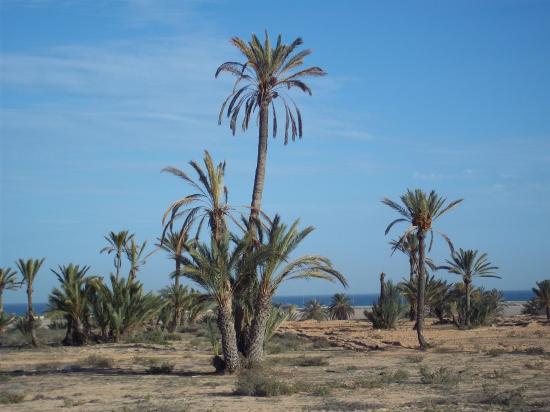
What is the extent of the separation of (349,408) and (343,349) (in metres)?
17.3

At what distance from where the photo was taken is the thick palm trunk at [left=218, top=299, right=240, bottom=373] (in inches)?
829

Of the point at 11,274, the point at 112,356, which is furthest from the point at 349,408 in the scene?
the point at 11,274

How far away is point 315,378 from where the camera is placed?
19.5 meters

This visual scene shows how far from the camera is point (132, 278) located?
119 ft

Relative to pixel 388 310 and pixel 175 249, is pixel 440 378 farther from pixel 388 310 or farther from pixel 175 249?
pixel 388 310

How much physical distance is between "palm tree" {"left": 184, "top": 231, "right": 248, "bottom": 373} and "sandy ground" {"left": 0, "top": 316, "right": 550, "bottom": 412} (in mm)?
1004

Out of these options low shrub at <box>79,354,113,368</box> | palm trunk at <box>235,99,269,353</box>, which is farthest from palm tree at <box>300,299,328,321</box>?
palm trunk at <box>235,99,269,353</box>

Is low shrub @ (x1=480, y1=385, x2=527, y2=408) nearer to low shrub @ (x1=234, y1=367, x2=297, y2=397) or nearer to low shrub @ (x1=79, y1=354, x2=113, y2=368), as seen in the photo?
low shrub @ (x1=234, y1=367, x2=297, y2=397)

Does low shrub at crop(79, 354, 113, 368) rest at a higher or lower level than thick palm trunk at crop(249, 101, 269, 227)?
lower

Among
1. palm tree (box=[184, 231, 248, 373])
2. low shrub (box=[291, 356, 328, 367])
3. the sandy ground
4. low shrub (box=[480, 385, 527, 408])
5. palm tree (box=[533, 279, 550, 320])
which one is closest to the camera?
low shrub (box=[480, 385, 527, 408])

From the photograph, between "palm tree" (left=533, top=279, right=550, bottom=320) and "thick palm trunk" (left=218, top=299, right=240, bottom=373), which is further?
"palm tree" (left=533, top=279, right=550, bottom=320)

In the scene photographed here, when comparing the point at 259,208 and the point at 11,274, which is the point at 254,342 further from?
the point at 11,274

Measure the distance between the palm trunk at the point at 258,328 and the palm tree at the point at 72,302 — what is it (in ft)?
44.1

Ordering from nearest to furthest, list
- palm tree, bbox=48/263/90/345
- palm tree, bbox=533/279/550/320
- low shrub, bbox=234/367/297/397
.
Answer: low shrub, bbox=234/367/297/397, palm tree, bbox=48/263/90/345, palm tree, bbox=533/279/550/320
